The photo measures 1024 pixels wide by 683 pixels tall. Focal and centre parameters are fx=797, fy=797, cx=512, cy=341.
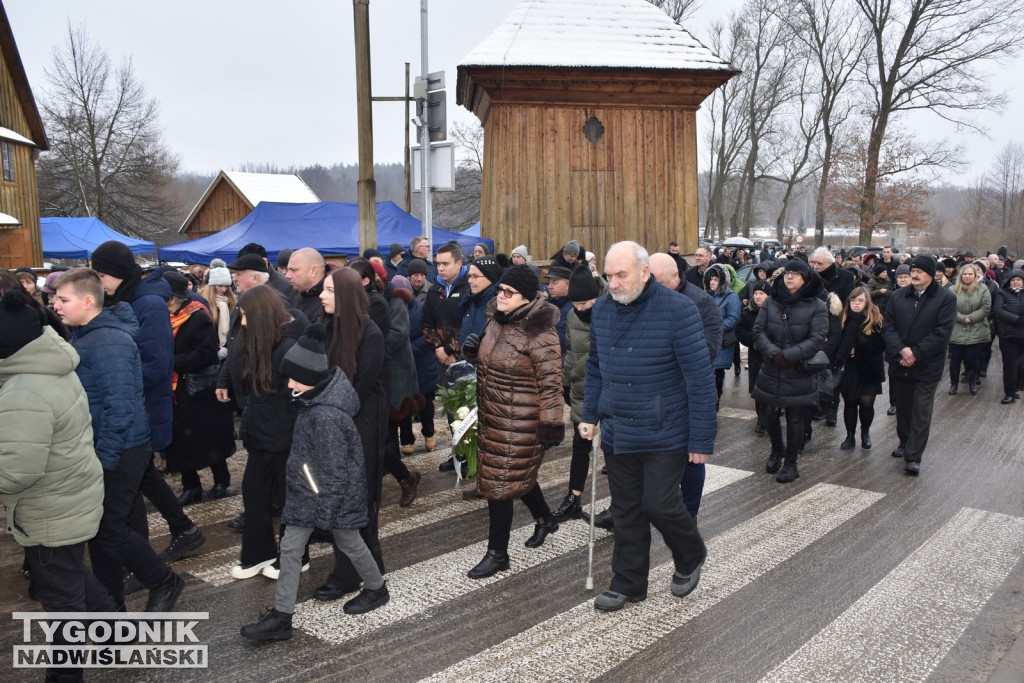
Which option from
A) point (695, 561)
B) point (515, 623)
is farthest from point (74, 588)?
point (695, 561)

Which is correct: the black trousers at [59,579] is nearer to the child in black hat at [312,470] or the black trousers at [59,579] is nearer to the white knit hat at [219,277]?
the child in black hat at [312,470]

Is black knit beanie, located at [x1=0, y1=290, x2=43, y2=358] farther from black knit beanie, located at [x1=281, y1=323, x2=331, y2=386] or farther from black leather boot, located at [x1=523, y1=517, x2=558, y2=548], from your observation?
black leather boot, located at [x1=523, y1=517, x2=558, y2=548]

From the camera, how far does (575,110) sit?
15422mm

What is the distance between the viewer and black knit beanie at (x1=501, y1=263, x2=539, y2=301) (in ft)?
17.3

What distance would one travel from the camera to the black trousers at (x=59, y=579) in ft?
12.5

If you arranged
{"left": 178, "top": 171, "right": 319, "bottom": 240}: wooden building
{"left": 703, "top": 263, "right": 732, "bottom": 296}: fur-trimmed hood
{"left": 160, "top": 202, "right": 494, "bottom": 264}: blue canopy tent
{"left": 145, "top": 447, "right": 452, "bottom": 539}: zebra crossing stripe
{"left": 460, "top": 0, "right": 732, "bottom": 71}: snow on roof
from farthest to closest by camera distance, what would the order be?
{"left": 178, "top": 171, "right": 319, "bottom": 240}: wooden building
{"left": 160, "top": 202, "right": 494, "bottom": 264}: blue canopy tent
{"left": 460, "top": 0, "right": 732, "bottom": 71}: snow on roof
{"left": 703, "top": 263, "right": 732, "bottom": 296}: fur-trimmed hood
{"left": 145, "top": 447, "right": 452, "bottom": 539}: zebra crossing stripe

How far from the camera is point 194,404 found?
6660 mm

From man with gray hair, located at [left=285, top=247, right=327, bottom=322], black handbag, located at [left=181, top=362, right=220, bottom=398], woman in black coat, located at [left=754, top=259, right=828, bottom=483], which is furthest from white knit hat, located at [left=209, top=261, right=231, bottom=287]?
A: woman in black coat, located at [left=754, top=259, right=828, bottom=483]

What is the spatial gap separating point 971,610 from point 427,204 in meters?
9.52

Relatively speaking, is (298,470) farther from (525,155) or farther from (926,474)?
(525,155)

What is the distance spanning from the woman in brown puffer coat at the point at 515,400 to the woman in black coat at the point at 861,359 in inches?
191

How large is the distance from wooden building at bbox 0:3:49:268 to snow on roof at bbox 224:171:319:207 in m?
12.8

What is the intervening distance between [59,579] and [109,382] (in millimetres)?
1063

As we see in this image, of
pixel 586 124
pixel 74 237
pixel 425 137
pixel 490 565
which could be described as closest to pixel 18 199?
pixel 74 237
